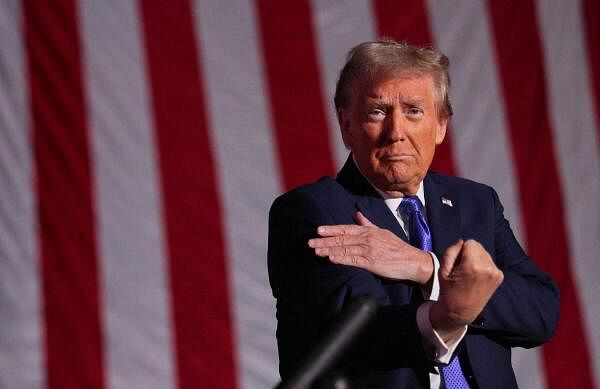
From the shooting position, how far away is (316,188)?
1377 millimetres

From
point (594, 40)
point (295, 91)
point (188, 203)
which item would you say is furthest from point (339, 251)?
point (594, 40)

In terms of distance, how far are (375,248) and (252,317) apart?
1246 mm

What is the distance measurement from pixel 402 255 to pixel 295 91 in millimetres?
1357

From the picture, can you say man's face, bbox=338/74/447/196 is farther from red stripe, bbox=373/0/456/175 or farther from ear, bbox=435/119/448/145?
red stripe, bbox=373/0/456/175

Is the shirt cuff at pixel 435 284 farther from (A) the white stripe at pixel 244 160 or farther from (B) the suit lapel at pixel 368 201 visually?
(A) the white stripe at pixel 244 160

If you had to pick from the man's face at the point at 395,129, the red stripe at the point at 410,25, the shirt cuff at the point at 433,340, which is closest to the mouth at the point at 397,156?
the man's face at the point at 395,129

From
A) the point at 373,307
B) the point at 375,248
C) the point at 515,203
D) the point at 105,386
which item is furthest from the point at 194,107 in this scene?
the point at 373,307

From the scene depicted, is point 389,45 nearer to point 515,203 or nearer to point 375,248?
point 375,248

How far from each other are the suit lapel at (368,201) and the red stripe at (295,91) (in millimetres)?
1114

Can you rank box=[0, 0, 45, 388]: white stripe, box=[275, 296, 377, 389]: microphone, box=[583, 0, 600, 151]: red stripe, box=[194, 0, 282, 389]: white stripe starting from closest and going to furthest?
box=[275, 296, 377, 389]: microphone, box=[0, 0, 45, 388]: white stripe, box=[194, 0, 282, 389]: white stripe, box=[583, 0, 600, 151]: red stripe

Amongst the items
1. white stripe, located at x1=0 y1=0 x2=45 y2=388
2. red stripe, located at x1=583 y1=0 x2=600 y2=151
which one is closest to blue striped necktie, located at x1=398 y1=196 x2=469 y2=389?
white stripe, located at x1=0 y1=0 x2=45 y2=388

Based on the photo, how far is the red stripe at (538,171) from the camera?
103 inches

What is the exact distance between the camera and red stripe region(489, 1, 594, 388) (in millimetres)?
2621

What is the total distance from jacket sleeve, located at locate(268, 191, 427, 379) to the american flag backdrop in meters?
1.08
